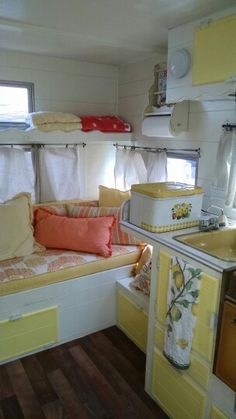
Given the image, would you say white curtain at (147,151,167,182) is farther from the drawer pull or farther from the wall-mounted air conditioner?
the drawer pull

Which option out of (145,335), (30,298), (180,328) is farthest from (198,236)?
(30,298)

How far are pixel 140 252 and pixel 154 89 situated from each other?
4.36ft

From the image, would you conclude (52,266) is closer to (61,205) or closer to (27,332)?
(27,332)

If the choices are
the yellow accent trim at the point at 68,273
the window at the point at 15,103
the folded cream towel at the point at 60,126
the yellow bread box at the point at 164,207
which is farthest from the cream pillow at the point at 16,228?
the yellow bread box at the point at 164,207

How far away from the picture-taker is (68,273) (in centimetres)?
226

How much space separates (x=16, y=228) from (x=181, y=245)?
4.55ft

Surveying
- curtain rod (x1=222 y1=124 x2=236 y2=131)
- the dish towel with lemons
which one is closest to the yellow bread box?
the dish towel with lemons

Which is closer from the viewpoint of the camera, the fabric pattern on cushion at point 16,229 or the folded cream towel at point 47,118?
the fabric pattern on cushion at point 16,229

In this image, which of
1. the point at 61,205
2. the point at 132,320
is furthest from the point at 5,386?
the point at 61,205

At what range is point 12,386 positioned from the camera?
6.40ft

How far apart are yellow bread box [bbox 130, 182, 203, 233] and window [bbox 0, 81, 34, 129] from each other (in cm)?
140

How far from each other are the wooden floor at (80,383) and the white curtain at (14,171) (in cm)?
135

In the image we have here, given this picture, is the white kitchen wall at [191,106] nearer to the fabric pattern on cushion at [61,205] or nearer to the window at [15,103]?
the fabric pattern on cushion at [61,205]

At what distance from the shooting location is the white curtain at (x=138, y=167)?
2695 millimetres
